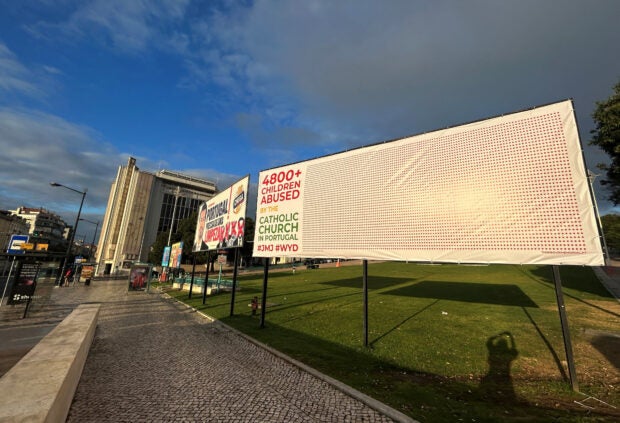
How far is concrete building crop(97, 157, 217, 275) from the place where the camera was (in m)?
73.1

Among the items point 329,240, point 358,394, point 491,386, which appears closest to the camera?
point 358,394

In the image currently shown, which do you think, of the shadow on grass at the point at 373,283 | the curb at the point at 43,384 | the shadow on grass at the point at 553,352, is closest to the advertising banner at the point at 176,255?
the shadow on grass at the point at 373,283

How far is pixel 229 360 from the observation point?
742 centimetres

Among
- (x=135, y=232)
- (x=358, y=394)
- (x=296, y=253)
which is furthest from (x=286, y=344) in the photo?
(x=135, y=232)

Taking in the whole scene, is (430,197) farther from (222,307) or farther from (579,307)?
(222,307)

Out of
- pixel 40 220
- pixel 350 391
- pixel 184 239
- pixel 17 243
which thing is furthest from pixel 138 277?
pixel 40 220

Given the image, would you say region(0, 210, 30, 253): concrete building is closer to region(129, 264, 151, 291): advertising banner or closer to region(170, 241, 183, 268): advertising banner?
region(170, 241, 183, 268): advertising banner

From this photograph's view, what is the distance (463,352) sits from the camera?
770 cm

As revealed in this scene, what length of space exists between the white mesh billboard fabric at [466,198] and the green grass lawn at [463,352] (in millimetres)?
2549

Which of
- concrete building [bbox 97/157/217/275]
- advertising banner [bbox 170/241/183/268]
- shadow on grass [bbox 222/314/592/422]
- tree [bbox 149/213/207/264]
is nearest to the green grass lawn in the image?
shadow on grass [bbox 222/314/592/422]

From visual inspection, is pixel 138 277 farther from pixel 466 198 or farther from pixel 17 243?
pixel 466 198

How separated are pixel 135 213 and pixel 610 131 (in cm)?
8685

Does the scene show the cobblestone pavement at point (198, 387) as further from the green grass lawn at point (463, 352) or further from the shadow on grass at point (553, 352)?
the shadow on grass at point (553, 352)

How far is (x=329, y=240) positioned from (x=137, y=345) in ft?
22.3
